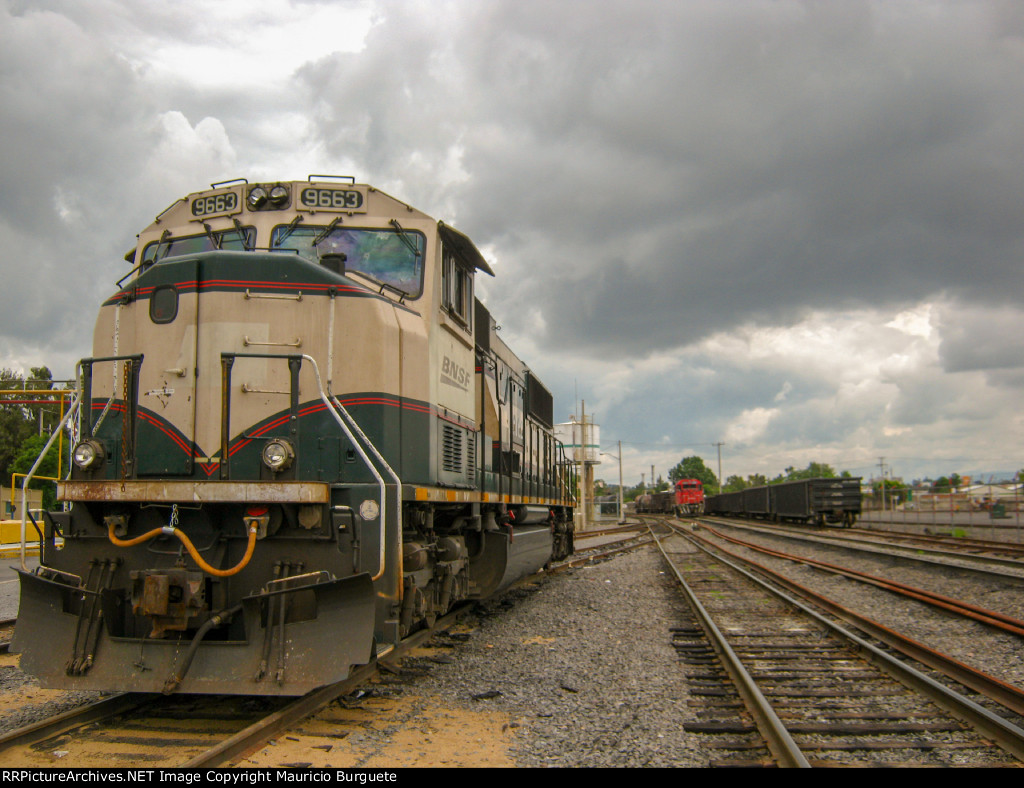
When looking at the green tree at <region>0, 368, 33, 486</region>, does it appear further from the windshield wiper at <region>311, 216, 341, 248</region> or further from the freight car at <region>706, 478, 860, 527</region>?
the windshield wiper at <region>311, 216, 341, 248</region>

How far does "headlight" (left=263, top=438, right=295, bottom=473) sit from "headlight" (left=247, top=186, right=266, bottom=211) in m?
2.21

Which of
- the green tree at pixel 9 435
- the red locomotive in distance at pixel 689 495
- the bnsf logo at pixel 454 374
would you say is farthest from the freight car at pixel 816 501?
the green tree at pixel 9 435

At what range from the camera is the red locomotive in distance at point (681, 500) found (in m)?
52.7

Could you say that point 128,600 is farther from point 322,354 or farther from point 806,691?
point 806,691

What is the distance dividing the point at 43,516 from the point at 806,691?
5477mm

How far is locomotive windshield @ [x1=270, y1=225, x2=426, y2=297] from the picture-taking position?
19.2 feet

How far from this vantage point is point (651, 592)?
37.3 feet

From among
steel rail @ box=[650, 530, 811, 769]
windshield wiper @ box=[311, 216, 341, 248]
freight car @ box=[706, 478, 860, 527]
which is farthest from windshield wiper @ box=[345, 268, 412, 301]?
freight car @ box=[706, 478, 860, 527]

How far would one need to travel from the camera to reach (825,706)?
5.18 m

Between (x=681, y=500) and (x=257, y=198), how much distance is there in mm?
49976

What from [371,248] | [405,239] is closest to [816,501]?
[405,239]

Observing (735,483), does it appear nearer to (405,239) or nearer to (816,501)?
(816,501)

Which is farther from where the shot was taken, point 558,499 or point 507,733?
point 558,499
